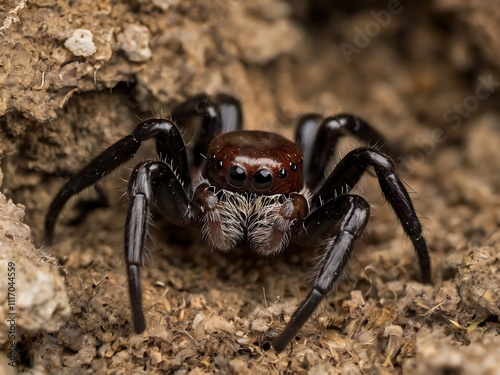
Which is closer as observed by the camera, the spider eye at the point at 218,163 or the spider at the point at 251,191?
the spider at the point at 251,191

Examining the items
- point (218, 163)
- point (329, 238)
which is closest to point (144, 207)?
point (218, 163)

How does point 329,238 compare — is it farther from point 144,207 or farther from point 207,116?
point 207,116

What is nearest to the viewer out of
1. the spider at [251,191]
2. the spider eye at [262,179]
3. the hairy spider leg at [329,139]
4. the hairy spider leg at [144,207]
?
the hairy spider leg at [144,207]

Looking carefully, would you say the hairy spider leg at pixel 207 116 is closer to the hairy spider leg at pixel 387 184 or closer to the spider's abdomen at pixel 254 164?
the spider's abdomen at pixel 254 164

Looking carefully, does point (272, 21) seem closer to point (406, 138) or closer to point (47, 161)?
point (406, 138)

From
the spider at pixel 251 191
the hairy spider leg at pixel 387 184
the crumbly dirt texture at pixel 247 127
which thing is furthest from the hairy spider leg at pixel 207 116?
the hairy spider leg at pixel 387 184

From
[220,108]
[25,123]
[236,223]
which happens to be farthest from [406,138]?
[25,123]
